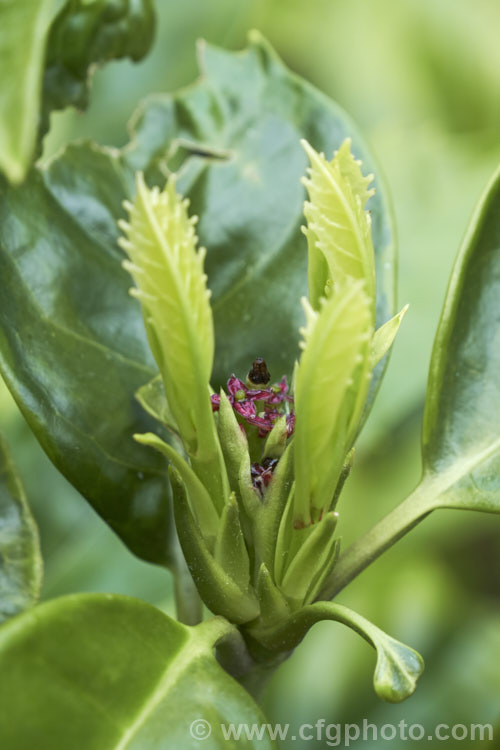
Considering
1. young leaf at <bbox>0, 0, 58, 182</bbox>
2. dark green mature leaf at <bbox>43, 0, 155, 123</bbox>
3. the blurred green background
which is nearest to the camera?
young leaf at <bbox>0, 0, 58, 182</bbox>

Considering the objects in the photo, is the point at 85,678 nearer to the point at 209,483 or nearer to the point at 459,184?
the point at 209,483

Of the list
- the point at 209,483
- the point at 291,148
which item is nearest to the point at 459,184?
the point at 291,148

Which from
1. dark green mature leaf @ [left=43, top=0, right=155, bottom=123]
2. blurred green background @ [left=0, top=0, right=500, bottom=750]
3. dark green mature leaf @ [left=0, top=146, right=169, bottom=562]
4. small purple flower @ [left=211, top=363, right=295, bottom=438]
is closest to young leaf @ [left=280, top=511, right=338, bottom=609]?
small purple flower @ [left=211, top=363, right=295, bottom=438]

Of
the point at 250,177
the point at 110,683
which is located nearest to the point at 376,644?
the point at 110,683

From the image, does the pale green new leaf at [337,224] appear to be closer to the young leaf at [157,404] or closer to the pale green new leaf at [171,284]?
the pale green new leaf at [171,284]

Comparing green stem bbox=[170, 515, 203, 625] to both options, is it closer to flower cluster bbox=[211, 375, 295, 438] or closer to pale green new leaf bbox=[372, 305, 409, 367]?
flower cluster bbox=[211, 375, 295, 438]

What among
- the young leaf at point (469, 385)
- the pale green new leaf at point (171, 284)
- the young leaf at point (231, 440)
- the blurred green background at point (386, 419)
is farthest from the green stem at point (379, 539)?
the blurred green background at point (386, 419)
